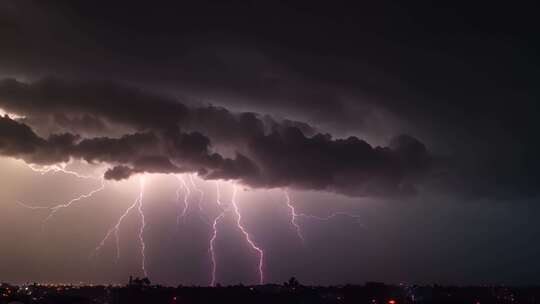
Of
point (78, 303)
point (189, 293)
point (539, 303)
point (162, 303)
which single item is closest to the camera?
point (78, 303)

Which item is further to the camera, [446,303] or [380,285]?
[380,285]

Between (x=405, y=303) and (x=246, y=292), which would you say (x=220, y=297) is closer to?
(x=246, y=292)

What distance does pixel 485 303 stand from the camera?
9488cm

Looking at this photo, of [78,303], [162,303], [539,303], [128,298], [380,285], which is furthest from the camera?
[380,285]

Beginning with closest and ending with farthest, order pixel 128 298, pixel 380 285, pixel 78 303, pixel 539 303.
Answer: pixel 78 303 → pixel 128 298 → pixel 539 303 → pixel 380 285

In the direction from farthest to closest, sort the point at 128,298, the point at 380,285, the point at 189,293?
the point at 380,285 < the point at 189,293 < the point at 128,298

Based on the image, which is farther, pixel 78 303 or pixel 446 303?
pixel 446 303

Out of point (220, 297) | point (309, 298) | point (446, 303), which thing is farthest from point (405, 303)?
point (220, 297)

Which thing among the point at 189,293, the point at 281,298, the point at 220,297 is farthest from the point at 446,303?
the point at 189,293

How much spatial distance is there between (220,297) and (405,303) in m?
34.2

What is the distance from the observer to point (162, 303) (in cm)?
8650

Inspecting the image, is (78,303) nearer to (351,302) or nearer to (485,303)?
(351,302)

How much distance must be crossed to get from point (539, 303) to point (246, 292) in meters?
56.9

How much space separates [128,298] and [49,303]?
81.5 ft
